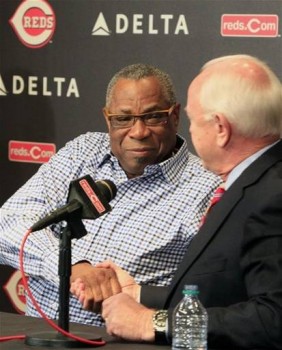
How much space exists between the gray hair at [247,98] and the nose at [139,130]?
108 cm

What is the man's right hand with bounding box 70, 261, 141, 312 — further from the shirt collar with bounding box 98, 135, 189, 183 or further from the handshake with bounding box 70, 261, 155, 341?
the shirt collar with bounding box 98, 135, 189, 183

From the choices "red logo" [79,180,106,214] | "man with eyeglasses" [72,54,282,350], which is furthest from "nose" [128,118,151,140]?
"red logo" [79,180,106,214]

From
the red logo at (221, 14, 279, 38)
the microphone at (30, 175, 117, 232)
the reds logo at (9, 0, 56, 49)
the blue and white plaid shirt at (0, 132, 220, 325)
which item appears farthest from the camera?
the reds logo at (9, 0, 56, 49)

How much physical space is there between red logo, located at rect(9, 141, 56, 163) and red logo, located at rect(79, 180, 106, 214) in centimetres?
240

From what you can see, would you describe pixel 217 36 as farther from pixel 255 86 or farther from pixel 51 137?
pixel 255 86

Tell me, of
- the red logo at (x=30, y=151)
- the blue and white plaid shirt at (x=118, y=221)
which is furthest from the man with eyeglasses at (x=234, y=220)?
the red logo at (x=30, y=151)

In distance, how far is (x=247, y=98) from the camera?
294 centimetres

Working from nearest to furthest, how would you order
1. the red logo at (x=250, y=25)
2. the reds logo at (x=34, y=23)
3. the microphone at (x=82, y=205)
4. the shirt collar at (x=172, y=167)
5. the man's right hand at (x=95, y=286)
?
the microphone at (x=82, y=205) → the man's right hand at (x=95, y=286) → the shirt collar at (x=172, y=167) → the red logo at (x=250, y=25) → the reds logo at (x=34, y=23)

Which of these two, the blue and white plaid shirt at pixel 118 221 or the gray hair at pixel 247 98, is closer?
the gray hair at pixel 247 98

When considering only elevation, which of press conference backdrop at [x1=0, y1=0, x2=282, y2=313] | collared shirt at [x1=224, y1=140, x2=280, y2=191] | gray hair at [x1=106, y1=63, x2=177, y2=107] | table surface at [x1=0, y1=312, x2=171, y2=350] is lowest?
table surface at [x1=0, y1=312, x2=171, y2=350]

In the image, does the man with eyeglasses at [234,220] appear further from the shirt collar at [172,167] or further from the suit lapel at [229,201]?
the shirt collar at [172,167]

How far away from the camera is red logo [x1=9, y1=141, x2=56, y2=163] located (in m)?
5.28

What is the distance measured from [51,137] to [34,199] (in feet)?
3.48

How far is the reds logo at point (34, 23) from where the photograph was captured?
5.26 metres
